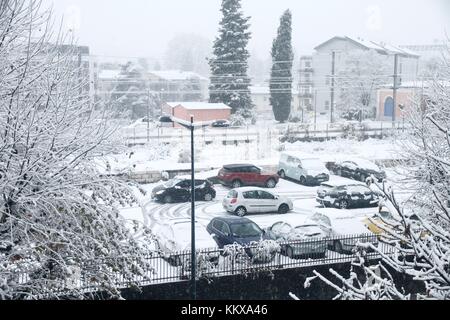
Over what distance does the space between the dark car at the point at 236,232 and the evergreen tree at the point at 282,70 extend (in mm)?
21415

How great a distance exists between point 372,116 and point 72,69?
118 ft

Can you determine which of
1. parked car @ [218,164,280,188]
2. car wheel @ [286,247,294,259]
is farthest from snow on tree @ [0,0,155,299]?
parked car @ [218,164,280,188]

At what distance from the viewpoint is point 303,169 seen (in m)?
22.3

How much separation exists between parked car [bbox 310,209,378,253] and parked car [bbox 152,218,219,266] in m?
2.88

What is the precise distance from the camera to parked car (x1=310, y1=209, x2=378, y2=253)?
12469mm

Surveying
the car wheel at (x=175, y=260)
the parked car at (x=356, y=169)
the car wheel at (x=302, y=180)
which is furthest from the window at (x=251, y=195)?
the parked car at (x=356, y=169)

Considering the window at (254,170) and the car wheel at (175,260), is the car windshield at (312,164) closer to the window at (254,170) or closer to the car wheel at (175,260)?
the window at (254,170)

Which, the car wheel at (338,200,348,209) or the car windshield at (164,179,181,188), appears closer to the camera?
the car wheel at (338,200,348,209)

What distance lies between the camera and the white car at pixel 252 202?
1714 centimetres

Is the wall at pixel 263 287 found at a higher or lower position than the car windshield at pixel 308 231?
lower

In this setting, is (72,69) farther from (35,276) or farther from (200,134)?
(200,134)

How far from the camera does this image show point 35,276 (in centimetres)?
671

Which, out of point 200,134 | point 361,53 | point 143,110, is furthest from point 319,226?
point 361,53

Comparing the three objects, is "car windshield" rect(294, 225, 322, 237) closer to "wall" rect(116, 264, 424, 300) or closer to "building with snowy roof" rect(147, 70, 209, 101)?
"wall" rect(116, 264, 424, 300)
